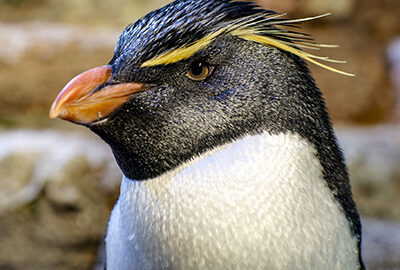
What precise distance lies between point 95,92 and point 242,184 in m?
0.28

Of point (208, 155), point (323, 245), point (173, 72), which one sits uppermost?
point (173, 72)

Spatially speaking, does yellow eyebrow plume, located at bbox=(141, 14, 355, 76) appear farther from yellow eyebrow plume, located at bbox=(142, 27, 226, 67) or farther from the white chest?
the white chest

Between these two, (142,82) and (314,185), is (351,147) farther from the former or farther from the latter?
(142,82)

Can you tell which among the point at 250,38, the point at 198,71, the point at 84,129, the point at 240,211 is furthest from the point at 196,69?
the point at 84,129

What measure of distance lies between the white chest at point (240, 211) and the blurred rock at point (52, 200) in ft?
4.09

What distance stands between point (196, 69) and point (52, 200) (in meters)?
1.42

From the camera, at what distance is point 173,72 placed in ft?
2.46

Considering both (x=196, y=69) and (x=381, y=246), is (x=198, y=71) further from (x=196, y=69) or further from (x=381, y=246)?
(x=381, y=246)

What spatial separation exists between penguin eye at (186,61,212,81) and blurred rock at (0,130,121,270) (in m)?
1.31

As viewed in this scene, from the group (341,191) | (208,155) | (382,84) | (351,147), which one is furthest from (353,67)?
(208,155)

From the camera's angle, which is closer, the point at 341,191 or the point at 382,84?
the point at 341,191

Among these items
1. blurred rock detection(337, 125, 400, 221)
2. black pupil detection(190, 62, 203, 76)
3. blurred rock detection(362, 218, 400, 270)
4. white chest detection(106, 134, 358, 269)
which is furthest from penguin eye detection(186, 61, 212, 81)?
blurred rock detection(337, 125, 400, 221)

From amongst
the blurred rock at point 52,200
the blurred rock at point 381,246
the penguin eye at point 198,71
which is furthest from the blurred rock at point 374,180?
the penguin eye at point 198,71

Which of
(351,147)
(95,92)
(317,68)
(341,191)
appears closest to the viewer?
(95,92)
